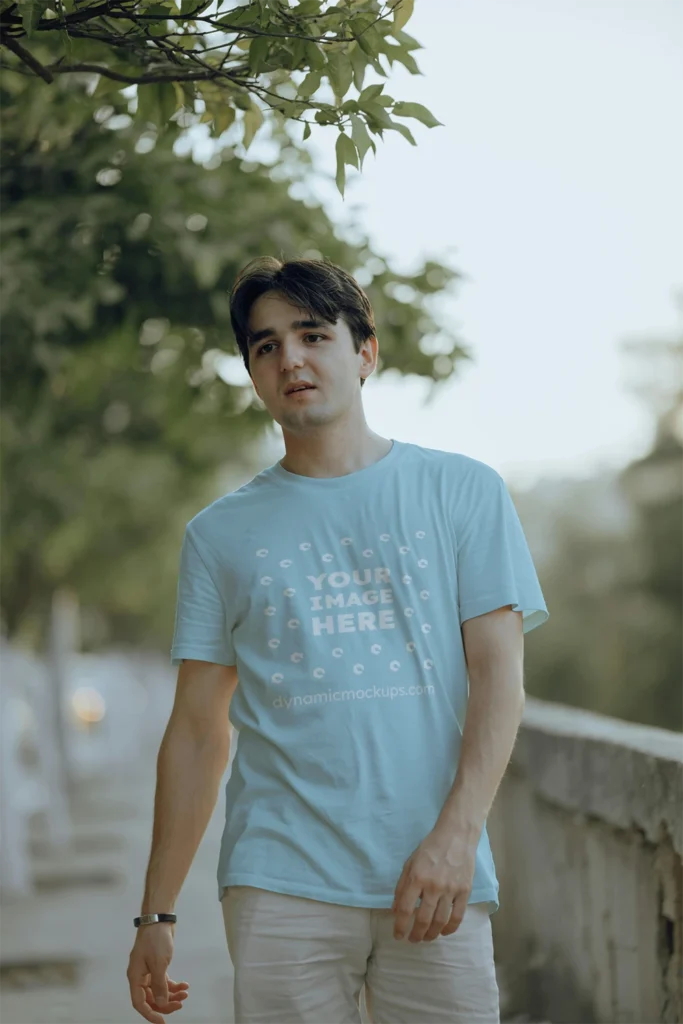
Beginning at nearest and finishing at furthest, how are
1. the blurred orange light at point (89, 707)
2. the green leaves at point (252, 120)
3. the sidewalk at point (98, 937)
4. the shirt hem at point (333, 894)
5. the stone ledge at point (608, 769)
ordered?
the shirt hem at point (333, 894) → the green leaves at point (252, 120) → the stone ledge at point (608, 769) → the sidewalk at point (98, 937) → the blurred orange light at point (89, 707)

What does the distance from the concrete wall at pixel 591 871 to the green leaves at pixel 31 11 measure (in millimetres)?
2368

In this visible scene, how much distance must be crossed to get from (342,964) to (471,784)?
1.47 feet

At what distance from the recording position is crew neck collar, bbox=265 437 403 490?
289 centimetres

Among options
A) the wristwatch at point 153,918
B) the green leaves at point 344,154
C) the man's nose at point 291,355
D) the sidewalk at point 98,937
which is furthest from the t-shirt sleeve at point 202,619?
the sidewalk at point 98,937

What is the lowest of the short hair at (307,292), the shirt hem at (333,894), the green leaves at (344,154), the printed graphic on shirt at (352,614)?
the shirt hem at (333,894)

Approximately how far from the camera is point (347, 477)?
9.50 feet

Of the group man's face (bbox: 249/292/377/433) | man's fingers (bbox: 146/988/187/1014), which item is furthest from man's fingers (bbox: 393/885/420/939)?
man's face (bbox: 249/292/377/433)

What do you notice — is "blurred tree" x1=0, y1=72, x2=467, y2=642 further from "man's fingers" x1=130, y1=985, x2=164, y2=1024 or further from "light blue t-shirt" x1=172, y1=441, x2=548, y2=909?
"man's fingers" x1=130, y1=985, x2=164, y2=1024

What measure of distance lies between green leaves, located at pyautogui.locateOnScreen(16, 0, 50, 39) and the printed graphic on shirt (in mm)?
1135

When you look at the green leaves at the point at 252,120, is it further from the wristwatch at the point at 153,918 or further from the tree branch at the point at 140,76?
the wristwatch at the point at 153,918

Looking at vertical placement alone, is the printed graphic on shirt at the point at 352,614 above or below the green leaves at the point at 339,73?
below

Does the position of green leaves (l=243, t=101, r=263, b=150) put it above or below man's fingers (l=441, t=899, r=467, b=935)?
above

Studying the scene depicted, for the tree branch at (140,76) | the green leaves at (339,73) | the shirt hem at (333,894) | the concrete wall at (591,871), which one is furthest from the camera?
the concrete wall at (591,871)

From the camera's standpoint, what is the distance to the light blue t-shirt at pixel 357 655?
268 cm
